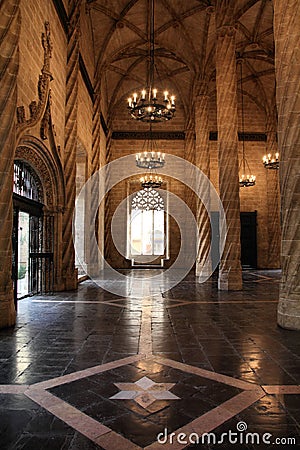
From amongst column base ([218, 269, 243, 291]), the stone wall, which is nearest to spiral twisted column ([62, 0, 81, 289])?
the stone wall

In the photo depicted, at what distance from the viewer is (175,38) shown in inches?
674

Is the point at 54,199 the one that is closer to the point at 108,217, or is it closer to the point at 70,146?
the point at 70,146

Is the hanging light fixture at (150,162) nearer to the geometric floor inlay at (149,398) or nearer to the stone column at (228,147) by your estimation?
the stone column at (228,147)

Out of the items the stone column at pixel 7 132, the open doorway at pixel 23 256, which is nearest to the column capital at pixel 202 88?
the open doorway at pixel 23 256

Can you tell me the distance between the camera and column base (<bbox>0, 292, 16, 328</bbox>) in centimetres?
568

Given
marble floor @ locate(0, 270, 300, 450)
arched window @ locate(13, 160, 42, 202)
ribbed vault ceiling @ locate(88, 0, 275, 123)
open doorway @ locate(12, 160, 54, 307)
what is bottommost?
marble floor @ locate(0, 270, 300, 450)

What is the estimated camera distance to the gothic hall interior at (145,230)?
2.87m

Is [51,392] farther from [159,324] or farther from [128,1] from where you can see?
[128,1]

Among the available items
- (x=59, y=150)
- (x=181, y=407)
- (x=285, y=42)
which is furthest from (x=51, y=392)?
(x=59, y=150)

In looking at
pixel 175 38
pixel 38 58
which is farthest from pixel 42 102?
pixel 175 38

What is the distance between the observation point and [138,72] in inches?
811

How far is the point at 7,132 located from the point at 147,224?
16945mm

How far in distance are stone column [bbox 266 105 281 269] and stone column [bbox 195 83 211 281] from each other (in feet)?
21.8

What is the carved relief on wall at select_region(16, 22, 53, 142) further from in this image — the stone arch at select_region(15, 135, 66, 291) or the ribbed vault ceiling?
the ribbed vault ceiling
